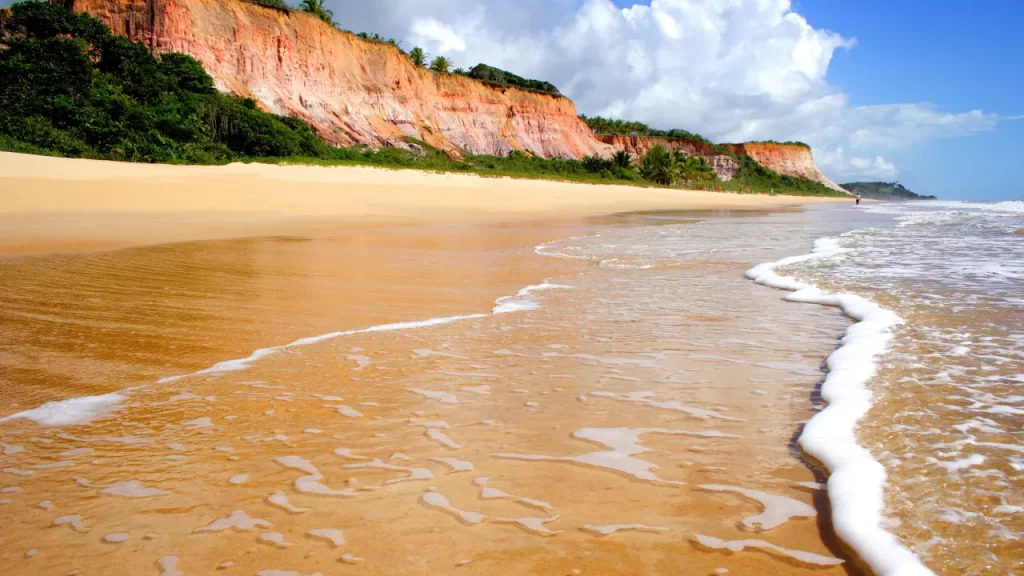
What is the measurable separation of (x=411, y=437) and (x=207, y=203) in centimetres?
1312

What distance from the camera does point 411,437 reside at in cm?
230

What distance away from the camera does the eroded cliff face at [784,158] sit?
92.6 metres

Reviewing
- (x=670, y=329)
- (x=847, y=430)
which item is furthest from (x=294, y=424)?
(x=670, y=329)

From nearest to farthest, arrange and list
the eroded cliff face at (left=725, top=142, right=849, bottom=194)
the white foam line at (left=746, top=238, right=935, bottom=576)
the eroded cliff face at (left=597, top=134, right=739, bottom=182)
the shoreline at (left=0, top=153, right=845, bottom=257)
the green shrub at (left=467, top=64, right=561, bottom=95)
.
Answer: the white foam line at (left=746, top=238, right=935, bottom=576) < the shoreline at (left=0, top=153, right=845, bottom=257) < the green shrub at (left=467, top=64, right=561, bottom=95) < the eroded cliff face at (left=597, top=134, right=739, bottom=182) < the eroded cliff face at (left=725, top=142, right=849, bottom=194)

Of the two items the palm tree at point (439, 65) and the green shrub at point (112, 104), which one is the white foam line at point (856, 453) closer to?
the green shrub at point (112, 104)

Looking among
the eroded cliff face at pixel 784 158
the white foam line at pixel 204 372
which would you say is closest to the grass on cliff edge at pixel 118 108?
the white foam line at pixel 204 372

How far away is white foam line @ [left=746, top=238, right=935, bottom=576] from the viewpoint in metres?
1.60

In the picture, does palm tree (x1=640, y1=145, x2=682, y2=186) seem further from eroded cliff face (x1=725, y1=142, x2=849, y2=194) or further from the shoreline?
eroded cliff face (x1=725, y1=142, x2=849, y2=194)

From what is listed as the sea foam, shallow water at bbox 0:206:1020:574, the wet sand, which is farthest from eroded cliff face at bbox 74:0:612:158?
the sea foam

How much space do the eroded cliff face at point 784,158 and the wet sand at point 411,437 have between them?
9243cm

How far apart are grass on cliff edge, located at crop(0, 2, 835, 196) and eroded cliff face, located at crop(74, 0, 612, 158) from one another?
3.75 m

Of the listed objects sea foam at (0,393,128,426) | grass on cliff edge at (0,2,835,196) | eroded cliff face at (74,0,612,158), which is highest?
eroded cliff face at (74,0,612,158)

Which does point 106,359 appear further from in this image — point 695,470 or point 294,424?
point 695,470

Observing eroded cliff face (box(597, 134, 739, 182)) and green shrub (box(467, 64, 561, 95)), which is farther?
eroded cliff face (box(597, 134, 739, 182))
